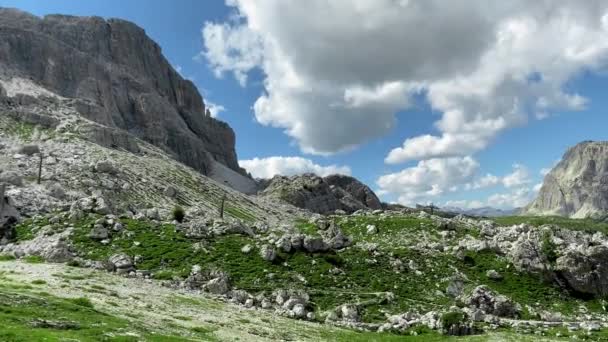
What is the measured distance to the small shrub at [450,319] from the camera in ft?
148

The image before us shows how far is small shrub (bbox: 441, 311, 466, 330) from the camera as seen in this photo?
148 feet

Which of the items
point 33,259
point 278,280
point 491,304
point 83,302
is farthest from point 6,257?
point 491,304

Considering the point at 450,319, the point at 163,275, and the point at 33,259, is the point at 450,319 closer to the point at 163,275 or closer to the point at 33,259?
the point at 163,275

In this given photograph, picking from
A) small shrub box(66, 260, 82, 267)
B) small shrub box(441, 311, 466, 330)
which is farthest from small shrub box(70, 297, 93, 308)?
small shrub box(441, 311, 466, 330)

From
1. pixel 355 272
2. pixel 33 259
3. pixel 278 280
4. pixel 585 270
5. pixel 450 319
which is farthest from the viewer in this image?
pixel 585 270

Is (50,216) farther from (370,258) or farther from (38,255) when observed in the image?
(370,258)

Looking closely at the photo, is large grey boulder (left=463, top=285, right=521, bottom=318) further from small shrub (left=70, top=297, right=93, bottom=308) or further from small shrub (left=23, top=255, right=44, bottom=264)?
small shrub (left=23, top=255, right=44, bottom=264)

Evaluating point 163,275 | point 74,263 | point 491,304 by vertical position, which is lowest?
point 491,304

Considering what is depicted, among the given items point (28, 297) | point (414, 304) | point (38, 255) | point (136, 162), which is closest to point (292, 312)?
point (414, 304)

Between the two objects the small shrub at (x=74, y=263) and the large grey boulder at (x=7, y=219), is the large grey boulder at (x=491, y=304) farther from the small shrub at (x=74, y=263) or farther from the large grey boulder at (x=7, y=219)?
the large grey boulder at (x=7, y=219)

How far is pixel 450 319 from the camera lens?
45.3 m

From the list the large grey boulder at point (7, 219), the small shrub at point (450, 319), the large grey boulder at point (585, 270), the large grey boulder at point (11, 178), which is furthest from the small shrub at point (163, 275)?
the large grey boulder at point (11, 178)

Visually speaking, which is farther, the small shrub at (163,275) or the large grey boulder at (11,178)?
the large grey boulder at (11,178)

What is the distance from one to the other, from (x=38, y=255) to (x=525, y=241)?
229 feet
